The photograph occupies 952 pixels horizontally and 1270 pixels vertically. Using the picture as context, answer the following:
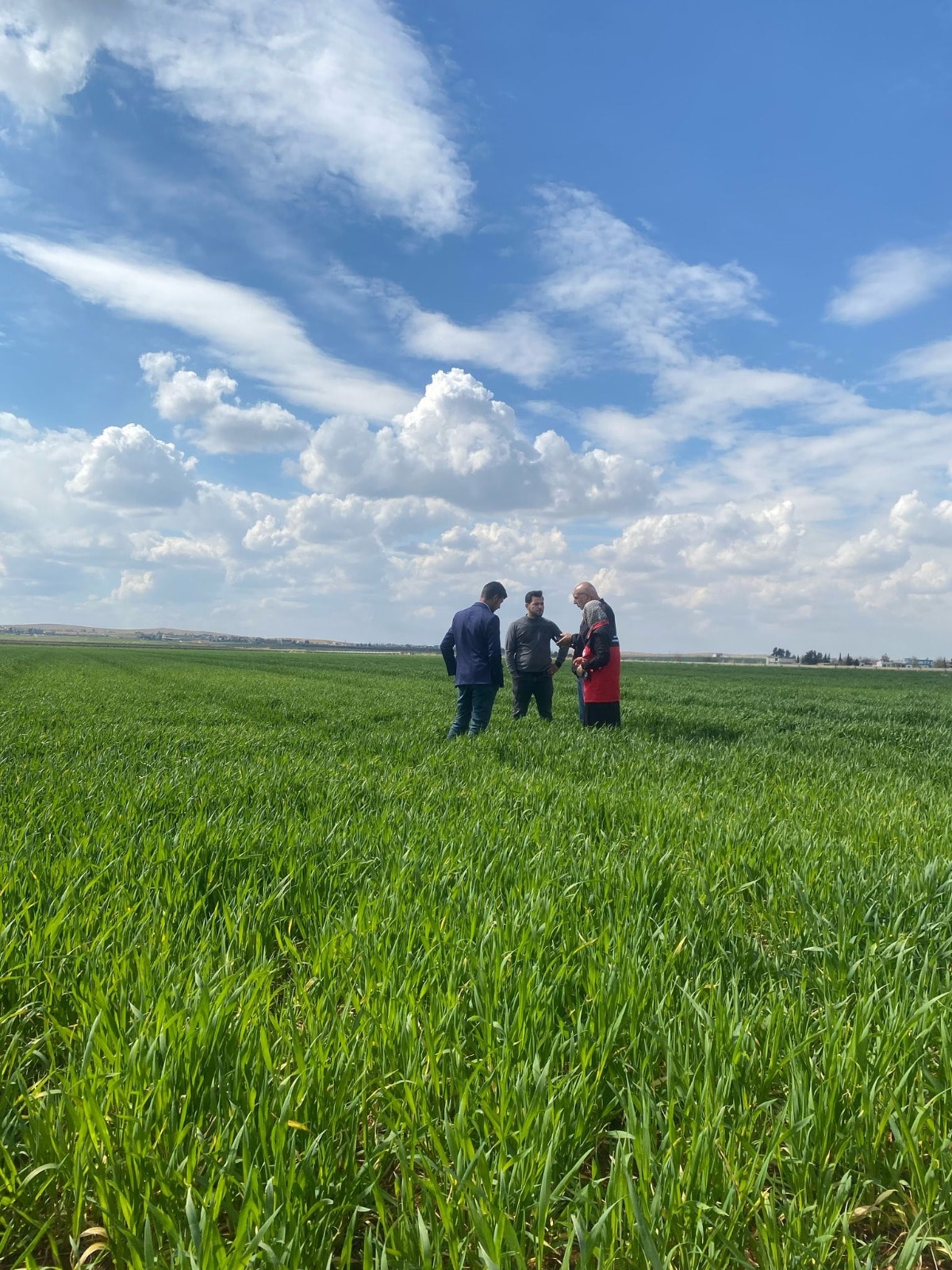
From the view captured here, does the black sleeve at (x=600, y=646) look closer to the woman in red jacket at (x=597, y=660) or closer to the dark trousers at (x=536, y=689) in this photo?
the woman in red jacket at (x=597, y=660)

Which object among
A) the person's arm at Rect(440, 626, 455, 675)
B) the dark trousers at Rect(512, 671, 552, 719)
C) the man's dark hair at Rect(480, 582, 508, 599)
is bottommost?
the dark trousers at Rect(512, 671, 552, 719)

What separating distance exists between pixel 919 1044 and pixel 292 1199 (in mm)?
1778

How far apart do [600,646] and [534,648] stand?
6.66 feet

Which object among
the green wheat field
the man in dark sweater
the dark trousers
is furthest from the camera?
the dark trousers

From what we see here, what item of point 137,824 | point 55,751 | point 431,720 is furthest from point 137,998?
point 431,720

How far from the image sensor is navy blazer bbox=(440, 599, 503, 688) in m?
10.4

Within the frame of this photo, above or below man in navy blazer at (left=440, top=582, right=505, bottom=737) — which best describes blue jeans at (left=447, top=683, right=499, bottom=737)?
below

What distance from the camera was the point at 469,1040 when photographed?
230 cm

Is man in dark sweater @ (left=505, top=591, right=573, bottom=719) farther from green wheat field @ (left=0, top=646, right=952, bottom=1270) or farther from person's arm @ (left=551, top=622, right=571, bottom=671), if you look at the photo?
green wheat field @ (left=0, top=646, right=952, bottom=1270)

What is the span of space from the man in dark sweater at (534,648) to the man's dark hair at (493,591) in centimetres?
127

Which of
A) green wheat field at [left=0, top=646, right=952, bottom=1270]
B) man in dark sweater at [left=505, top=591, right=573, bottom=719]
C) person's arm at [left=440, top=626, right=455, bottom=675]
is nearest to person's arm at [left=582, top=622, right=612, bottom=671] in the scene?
man in dark sweater at [left=505, top=591, right=573, bottom=719]

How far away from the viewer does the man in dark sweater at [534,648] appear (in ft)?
38.4

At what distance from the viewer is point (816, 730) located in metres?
15.8

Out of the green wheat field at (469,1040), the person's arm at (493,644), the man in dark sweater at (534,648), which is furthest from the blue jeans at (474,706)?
the green wheat field at (469,1040)
